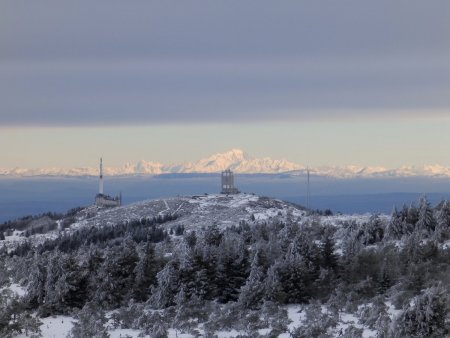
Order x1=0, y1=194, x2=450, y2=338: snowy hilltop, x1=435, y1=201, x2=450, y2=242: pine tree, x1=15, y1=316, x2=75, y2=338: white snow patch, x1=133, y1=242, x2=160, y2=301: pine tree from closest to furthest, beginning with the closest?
x1=0, y1=194, x2=450, y2=338: snowy hilltop
x1=15, y1=316, x2=75, y2=338: white snow patch
x1=133, y1=242, x2=160, y2=301: pine tree
x1=435, y1=201, x2=450, y2=242: pine tree

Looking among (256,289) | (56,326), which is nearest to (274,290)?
(256,289)

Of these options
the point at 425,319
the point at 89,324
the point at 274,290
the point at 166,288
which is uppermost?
the point at 425,319

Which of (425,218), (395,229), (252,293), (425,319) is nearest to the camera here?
(425,319)

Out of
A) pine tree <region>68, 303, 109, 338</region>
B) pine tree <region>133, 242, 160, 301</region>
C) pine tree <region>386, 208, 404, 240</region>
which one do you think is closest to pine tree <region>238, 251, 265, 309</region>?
pine tree <region>133, 242, 160, 301</region>

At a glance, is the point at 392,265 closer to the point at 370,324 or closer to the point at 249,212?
the point at 370,324

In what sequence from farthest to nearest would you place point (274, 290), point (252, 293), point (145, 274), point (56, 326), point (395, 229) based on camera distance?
point (395, 229) → point (145, 274) → point (274, 290) → point (252, 293) → point (56, 326)

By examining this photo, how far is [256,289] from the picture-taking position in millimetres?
59375

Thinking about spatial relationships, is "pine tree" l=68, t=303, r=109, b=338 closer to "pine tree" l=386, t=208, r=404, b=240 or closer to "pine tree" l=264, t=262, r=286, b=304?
"pine tree" l=264, t=262, r=286, b=304

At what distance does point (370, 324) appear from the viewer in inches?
1954

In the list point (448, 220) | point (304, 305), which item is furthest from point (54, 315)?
point (448, 220)

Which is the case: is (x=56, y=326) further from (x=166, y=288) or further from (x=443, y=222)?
(x=443, y=222)

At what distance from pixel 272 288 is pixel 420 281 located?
30.9 ft

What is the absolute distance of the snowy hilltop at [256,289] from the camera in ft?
165

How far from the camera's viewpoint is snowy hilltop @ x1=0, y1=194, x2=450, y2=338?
50.2 m
